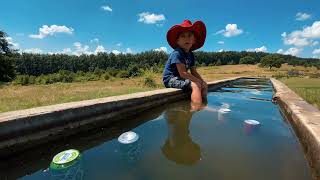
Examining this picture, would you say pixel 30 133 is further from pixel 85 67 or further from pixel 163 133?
pixel 85 67

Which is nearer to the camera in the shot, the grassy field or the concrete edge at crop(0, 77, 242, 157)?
the concrete edge at crop(0, 77, 242, 157)

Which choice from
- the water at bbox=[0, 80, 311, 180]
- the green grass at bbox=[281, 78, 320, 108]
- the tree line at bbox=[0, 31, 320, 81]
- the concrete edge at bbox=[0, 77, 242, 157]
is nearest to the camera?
the water at bbox=[0, 80, 311, 180]

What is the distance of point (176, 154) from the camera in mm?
2508

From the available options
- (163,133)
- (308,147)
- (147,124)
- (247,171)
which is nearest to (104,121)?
(147,124)

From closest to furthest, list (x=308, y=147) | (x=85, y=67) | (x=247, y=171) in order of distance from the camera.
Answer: (x=247, y=171) → (x=308, y=147) → (x=85, y=67)

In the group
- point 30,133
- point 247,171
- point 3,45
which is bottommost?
point 247,171

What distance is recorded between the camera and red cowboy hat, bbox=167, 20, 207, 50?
20.4 feet

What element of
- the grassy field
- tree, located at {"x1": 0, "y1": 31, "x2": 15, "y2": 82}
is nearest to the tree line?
tree, located at {"x1": 0, "y1": 31, "x2": 15, "y2": 82}

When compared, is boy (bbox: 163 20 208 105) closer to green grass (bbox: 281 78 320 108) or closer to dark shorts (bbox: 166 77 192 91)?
dark shorts (bbox: 166 77 192 91)

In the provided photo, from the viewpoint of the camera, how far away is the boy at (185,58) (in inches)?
236

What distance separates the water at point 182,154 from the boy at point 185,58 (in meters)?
2.33

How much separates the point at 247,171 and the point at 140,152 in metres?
0.96

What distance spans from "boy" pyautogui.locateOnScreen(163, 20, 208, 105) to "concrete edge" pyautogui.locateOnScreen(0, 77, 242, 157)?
1.97m

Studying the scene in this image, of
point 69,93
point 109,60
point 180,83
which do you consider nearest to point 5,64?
point 69,93
